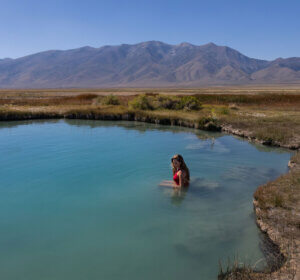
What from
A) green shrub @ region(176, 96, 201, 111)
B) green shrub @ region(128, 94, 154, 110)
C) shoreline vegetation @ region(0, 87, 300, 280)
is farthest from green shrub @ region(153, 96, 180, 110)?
green shrub @ region(128, 94, 154, 110)

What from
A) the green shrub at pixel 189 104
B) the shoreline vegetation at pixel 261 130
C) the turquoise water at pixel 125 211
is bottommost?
the turquoise water at pixel 125 211

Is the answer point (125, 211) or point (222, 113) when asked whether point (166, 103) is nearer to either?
point (222, 113)

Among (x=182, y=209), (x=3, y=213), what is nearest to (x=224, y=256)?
(x=182, y=209)

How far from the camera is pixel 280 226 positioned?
260 inches

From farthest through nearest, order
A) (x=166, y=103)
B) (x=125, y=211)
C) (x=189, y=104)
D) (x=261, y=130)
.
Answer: (x=166, y=103) < (x=189, y=104) < (x=261, y=130) < (x=125, y=211)

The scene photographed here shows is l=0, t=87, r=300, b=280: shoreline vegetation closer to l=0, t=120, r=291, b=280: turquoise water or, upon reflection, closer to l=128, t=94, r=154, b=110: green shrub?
l=128, t=94, r=154, b=110: green shrub

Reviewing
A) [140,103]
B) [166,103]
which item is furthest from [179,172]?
[166,103]

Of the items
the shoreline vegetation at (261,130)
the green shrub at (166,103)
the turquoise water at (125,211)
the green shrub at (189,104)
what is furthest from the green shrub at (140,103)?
the turquoise water at (125,211)

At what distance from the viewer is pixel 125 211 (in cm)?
828

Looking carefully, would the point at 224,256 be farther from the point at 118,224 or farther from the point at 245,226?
the point at 118,224

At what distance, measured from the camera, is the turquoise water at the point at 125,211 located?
5941 mm

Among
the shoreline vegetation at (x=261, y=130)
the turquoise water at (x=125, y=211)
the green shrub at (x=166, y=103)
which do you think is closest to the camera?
the shoreline vegetation at (x=261, y=130)

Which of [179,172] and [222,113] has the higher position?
[222,113]

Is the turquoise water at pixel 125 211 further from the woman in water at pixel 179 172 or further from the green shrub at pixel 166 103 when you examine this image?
the green shrub at pixel 166 103
